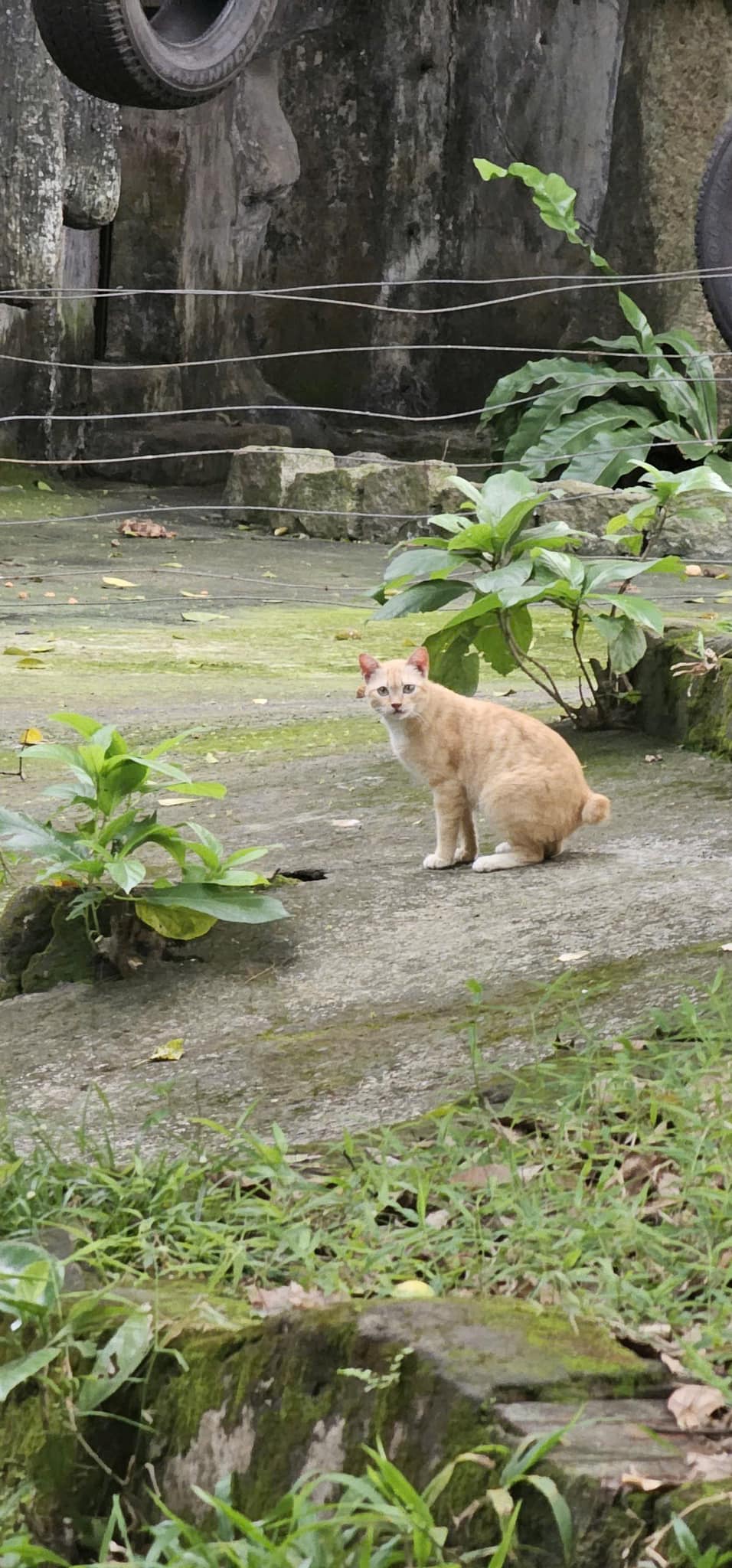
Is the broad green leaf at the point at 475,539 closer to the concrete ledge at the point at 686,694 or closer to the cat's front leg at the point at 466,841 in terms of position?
the concrete ledge at the point at 686,694

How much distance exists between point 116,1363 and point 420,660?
6.29 feet

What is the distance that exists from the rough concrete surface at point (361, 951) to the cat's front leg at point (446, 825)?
0.07m

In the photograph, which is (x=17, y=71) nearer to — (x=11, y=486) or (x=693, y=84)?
(x=11, y=486)

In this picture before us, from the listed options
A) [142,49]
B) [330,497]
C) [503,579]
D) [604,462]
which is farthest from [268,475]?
[503,579]

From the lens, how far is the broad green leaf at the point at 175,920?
279cm

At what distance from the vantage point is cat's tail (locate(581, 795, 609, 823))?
3.16 m

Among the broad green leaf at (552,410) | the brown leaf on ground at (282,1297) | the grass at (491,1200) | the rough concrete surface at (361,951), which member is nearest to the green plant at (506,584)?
the rough concrete surface at (361,951)

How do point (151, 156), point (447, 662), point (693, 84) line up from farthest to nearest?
1. point (151, 156)
2. point (693, 84)
3. point (447, 662)

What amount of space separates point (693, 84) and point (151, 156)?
A: 4.53 metres

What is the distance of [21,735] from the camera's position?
181 inches

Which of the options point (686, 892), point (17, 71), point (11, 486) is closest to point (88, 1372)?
point (686, 892)

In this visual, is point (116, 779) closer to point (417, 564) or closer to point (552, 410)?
point (417, 564)

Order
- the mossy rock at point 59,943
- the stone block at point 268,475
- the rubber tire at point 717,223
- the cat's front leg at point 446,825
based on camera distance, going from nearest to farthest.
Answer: the mossy rock at point 59,943, the cat's front leg at point 446,825, the rubber tire at point 717,223, the stone block at point 268,475

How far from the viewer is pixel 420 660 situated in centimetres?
344
